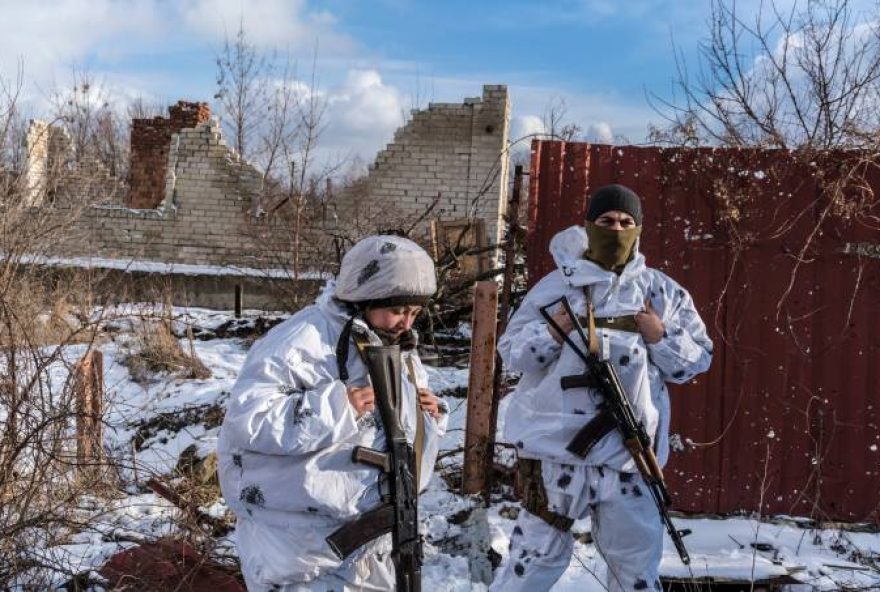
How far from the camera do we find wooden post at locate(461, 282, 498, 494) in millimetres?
4332

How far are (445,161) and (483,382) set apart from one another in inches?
347

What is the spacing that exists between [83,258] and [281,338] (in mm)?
10805

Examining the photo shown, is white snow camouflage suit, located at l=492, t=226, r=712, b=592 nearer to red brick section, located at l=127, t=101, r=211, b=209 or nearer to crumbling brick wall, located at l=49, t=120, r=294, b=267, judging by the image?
crumbling brick wall, located at l=49, t=120, r=294, b=267

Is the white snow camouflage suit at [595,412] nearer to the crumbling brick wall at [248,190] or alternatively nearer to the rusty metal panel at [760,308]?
the rusty metal panel at [760,308]

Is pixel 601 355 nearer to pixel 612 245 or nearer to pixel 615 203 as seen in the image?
pixel 612 245

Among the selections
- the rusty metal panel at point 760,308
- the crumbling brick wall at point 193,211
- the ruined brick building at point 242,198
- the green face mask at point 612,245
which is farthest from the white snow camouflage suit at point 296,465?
the crumbling brick wall at point 193,211

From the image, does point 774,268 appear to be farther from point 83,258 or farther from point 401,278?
point 83,258

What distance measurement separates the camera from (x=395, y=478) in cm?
200

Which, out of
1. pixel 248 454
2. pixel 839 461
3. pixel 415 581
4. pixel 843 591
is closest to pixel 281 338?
pixel 248 454

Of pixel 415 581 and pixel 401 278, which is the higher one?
pixel 401 278

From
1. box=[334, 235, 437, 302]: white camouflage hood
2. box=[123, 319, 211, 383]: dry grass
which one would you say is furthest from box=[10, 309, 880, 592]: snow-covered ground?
box=[123, 319, 211, 383]: dry grass

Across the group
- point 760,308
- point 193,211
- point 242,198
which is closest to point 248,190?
point 242,198

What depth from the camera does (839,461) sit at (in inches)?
169

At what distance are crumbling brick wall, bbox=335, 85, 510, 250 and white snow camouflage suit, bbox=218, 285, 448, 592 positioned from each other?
10628 mm
